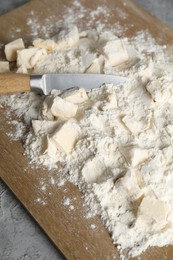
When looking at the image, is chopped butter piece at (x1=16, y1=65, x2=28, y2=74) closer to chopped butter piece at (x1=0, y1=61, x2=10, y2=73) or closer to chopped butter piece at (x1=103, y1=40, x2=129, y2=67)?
chopped butter piece at (x1=0, y1=61, x2=10, y2=73)

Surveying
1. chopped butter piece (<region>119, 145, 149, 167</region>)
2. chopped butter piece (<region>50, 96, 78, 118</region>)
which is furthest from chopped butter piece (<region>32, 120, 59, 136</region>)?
chopped butter piece (<region>119, 145, 149, 167</region>)

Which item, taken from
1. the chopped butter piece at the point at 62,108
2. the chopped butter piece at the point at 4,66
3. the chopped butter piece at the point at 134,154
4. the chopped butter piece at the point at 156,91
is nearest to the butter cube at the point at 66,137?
the chopped butter piece at the point at 62,108

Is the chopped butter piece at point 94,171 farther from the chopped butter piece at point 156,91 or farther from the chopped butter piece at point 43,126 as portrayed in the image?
the chopped butter piece at point 156,91

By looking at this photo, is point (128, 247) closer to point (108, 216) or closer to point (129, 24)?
point (108, 216)

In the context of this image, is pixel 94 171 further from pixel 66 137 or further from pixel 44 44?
pixel 44 44

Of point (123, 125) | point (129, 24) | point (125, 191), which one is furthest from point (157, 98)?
point (129, 24)

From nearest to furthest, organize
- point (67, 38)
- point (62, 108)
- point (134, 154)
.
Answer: point (134, 154) < point (62, 108) < point (67, 38)

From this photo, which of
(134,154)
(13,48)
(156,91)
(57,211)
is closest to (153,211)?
(134,154)
